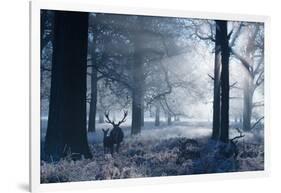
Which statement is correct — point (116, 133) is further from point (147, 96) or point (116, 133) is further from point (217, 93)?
point (217, 93)

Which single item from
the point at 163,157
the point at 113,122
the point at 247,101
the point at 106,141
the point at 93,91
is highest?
the point at 93,91

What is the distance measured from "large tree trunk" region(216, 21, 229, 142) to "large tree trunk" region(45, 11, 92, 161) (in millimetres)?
1517

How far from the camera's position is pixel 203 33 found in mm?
5336

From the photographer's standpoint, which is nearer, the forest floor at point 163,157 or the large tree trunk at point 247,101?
the forest floor at point 163,157

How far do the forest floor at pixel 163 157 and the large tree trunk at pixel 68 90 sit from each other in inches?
5.0

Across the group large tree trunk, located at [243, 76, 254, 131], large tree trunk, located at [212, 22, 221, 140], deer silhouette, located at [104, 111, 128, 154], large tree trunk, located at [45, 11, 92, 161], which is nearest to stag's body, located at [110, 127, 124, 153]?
deer silhouette, located at [104, 111, 128, 154]

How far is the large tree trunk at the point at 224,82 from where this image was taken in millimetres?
5414

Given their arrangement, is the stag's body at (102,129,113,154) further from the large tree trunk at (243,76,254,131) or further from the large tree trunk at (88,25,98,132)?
the large tree trunk at (243,76,254,131)

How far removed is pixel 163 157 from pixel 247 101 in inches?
46.5

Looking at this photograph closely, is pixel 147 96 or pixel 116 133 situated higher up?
pixel 147 96

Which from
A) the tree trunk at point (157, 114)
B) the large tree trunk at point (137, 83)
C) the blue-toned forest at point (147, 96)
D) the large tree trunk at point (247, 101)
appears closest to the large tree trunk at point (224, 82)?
the blue-toned forest at point (147, 96)

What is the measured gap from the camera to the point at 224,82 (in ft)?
17.8

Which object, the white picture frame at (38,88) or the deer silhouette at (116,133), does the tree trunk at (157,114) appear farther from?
the white picture frame at (38,88)

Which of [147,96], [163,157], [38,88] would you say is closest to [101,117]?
[147,96]
